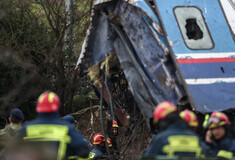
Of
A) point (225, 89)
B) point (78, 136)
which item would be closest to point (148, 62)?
point (225, 89)

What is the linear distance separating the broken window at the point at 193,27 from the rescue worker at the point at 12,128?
10.8 ft

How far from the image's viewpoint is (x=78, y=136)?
5.07 metres

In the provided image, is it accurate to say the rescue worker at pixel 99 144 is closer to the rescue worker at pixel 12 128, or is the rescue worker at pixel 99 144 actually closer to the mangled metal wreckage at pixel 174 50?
the mangled metal wreckage at pixel 174 50

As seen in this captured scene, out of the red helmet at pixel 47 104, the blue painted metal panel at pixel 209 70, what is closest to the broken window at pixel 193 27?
the blue painted metal panel at pixel 209 70

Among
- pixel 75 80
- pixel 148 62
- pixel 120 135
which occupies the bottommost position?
pixel 120 135

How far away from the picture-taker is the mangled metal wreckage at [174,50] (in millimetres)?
7549

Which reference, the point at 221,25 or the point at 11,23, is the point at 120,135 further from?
the point at 11,23

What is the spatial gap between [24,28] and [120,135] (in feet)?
21.4

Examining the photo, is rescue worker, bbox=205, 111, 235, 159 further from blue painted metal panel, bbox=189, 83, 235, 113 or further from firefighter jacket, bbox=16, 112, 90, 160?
firefighter jacket, bbox=16, 112, 90, 160

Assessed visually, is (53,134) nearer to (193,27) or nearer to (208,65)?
(208,65)

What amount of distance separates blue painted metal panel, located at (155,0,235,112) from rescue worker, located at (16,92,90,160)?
2865 millimetres

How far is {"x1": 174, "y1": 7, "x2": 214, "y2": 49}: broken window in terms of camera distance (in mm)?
8141

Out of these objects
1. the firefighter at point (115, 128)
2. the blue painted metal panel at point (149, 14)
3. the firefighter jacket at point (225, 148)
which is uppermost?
the blue painted metal panel at point (149, 14)

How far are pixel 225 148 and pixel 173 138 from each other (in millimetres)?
1318
